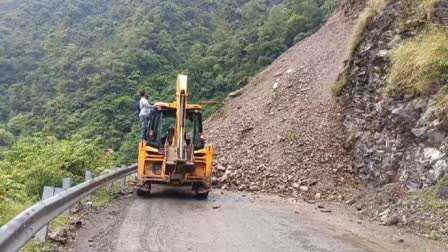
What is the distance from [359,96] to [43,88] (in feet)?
138

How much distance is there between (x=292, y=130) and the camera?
18.7 metres

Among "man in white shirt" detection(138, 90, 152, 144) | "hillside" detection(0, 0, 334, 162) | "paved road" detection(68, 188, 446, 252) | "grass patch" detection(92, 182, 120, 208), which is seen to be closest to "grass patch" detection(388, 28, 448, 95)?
"paved road" detection(68, 188, 446, 252)

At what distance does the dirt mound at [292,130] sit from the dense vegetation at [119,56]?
5.06m

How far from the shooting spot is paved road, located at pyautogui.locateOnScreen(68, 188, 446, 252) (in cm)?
691

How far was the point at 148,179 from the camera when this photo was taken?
12672mm

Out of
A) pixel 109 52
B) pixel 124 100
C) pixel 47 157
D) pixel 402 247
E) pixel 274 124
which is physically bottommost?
pixel 402 247

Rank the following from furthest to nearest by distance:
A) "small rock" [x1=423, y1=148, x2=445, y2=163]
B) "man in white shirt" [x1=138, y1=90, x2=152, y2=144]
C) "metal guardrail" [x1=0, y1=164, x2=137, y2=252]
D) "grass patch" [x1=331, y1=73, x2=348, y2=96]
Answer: "grass patch" [x1=331, y1=73, x2=348, y2=96] < "man in white shirt" [x1=138, y1=90, x2=152, y2=144] < "small rock" [x1=423, y1=148, x2=445, y2=163] < "metal guardrail" [x1=0, y1=164, x2=137, y2=252]

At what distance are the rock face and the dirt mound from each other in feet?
2.56

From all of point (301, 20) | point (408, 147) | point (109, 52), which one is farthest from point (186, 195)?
point (109, 52)

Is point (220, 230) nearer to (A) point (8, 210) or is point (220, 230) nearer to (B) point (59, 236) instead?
(B) point (59, 236)

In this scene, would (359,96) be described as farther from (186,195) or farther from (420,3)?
(186,195)

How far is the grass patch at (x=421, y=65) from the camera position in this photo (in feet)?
37.8

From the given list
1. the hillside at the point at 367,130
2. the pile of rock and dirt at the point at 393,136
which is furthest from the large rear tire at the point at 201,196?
the pile of rock and dirt at the point at 393,136

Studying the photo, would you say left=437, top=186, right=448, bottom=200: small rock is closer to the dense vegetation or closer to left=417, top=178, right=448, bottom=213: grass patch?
left=417, top=178, right=448, bottom=213: grass patch
